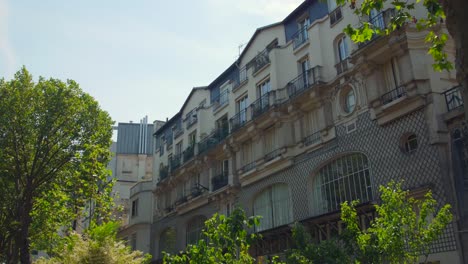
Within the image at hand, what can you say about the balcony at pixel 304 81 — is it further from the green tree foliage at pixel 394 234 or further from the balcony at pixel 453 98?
the green tree foliage at pixel 394 234

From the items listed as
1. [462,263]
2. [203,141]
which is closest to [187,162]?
[203,141]

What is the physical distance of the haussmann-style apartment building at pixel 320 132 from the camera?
57.7ft

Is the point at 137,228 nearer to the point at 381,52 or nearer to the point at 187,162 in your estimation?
the point at 187,162

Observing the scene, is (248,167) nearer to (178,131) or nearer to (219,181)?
(219,181)

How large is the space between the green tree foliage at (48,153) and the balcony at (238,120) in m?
7.87

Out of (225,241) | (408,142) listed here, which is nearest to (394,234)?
(225,241)

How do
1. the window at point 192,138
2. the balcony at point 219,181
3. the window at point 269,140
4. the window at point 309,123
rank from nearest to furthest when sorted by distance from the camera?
the window at point 309,123
the window at point 269,140
the balcony at point 219,181
the window at point 192,138

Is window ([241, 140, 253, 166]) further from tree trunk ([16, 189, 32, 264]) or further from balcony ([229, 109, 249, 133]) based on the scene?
tree trunk ([16, 189, 32, 264])

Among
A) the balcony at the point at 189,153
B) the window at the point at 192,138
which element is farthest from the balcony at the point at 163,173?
the window at the point at 192,138

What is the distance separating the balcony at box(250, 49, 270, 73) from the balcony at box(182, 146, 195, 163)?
9.47 meters

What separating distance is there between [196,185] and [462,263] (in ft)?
70.3

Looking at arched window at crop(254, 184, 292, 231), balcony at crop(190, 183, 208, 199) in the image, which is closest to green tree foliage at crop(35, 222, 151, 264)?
A: arched window at crop(254, 184, 292, 231)

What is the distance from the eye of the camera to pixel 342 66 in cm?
2242

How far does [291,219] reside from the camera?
2416 cm
